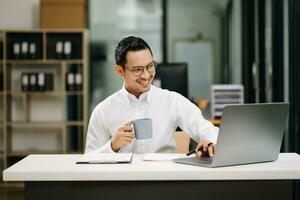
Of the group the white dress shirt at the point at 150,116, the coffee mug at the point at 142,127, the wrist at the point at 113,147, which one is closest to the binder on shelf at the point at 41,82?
the white dress shirt at the point at 150,116

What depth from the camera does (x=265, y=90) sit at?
520cm

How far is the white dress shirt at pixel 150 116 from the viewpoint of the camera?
8.70 feet

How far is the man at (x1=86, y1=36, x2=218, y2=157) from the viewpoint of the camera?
259 centimetres

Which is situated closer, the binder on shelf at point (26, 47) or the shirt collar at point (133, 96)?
the shirt collar at point (133, 96)

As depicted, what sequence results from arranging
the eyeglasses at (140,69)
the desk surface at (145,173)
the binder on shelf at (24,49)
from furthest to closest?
the binder on shelf at (24,49)
the eyeglasses at (140,69)
the desk surface at (145,173)

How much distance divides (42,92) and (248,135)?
175 inches

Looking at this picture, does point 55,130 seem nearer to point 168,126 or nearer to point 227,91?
point 227,91

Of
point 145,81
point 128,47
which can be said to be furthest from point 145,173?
point 128,47

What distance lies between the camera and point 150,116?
2721 mm

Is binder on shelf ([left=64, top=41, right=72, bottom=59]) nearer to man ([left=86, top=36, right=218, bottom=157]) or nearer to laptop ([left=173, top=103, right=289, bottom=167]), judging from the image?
man ([left=86, top=36, right=218, bottom=157])

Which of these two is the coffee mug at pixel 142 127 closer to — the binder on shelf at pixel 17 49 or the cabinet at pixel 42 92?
the cabinet at pixel 42 92

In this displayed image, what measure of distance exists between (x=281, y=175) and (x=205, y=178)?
0.27 m

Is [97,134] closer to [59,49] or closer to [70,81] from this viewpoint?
[70,81]

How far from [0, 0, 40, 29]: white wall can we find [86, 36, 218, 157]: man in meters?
4.12
